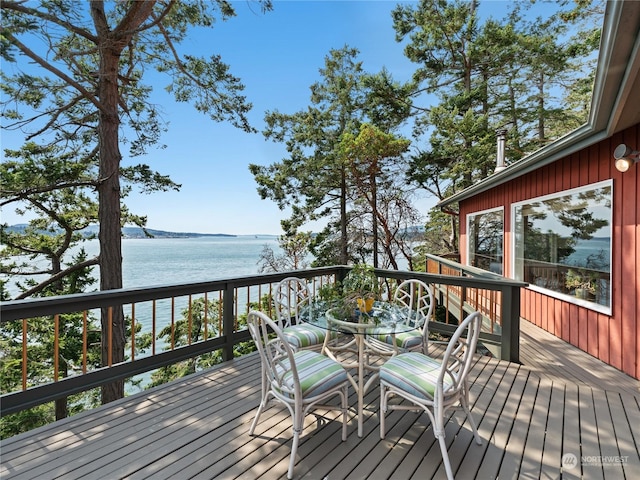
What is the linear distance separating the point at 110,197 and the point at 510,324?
6.99 meters

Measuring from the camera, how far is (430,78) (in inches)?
526

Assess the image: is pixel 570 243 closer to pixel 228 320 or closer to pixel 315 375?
pixel 315 375

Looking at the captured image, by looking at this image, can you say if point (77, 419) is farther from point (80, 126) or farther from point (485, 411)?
point (80, 126)

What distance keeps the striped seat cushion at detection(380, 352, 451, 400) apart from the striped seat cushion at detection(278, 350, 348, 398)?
34 centimetres

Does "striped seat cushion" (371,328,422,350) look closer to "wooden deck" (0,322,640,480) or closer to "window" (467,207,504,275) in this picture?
"wooden deck" (0,322,640,480)

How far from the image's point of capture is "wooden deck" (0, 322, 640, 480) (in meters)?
1.92

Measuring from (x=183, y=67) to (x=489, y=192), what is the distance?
24.6 feet

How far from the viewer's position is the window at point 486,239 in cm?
627

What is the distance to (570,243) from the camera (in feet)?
13.7

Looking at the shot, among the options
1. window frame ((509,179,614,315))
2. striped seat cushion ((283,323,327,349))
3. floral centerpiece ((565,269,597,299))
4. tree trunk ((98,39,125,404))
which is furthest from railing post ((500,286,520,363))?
tree trunk ((98,39,125,404))

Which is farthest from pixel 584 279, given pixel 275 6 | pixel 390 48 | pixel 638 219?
pixel 390 48

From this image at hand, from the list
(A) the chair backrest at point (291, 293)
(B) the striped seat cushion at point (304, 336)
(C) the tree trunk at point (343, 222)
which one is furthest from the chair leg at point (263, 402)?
(C) the tree trunk at point (343, 222)

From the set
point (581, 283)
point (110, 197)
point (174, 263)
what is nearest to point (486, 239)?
point (581, 283)

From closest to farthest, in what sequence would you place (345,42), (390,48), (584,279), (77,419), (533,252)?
1. (77,419)
2. (584,279)
3. (533,252)
4. (390,48)
5. (345,42)
